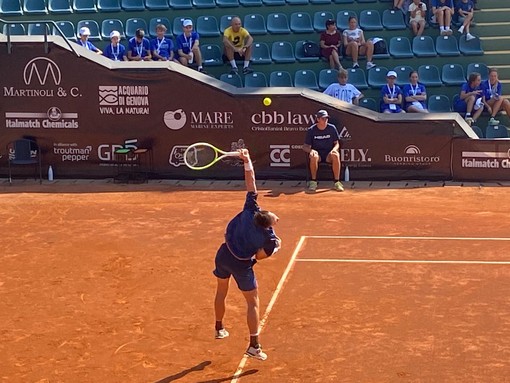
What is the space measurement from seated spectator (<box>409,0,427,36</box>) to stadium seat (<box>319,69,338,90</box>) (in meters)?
2.53

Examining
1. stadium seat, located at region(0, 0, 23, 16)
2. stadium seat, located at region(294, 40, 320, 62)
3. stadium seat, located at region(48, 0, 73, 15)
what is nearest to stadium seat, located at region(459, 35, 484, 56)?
stadium seat, located at region(294, 40, 320, 62)

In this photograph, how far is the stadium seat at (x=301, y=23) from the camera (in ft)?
69.2

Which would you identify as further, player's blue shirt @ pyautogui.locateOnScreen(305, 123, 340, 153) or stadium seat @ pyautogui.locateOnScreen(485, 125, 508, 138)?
stadium seat @ pyautogui.locateOnScreen(485, 125, 508, 138)

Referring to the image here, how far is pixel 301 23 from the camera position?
69.6ft

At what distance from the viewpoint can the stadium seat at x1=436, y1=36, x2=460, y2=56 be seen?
2044cm

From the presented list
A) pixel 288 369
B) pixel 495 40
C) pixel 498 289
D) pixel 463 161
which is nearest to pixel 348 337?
pixel 288 369

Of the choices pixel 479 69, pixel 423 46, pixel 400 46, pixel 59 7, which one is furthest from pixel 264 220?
pixel 59 7

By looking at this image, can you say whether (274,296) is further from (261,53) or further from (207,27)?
(207,27)

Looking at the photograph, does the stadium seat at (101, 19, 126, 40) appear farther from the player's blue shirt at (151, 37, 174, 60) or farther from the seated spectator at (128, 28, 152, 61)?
the player's blue shirt at (151, 37, 174, 60)

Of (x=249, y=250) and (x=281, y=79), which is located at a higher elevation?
(x=281, y=79)

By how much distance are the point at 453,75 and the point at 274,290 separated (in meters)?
11.1

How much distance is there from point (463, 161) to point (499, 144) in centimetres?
80

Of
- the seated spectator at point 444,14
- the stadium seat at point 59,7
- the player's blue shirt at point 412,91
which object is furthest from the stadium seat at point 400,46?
the stadium seat at point 59,7

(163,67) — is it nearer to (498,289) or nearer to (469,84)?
(469,84)
